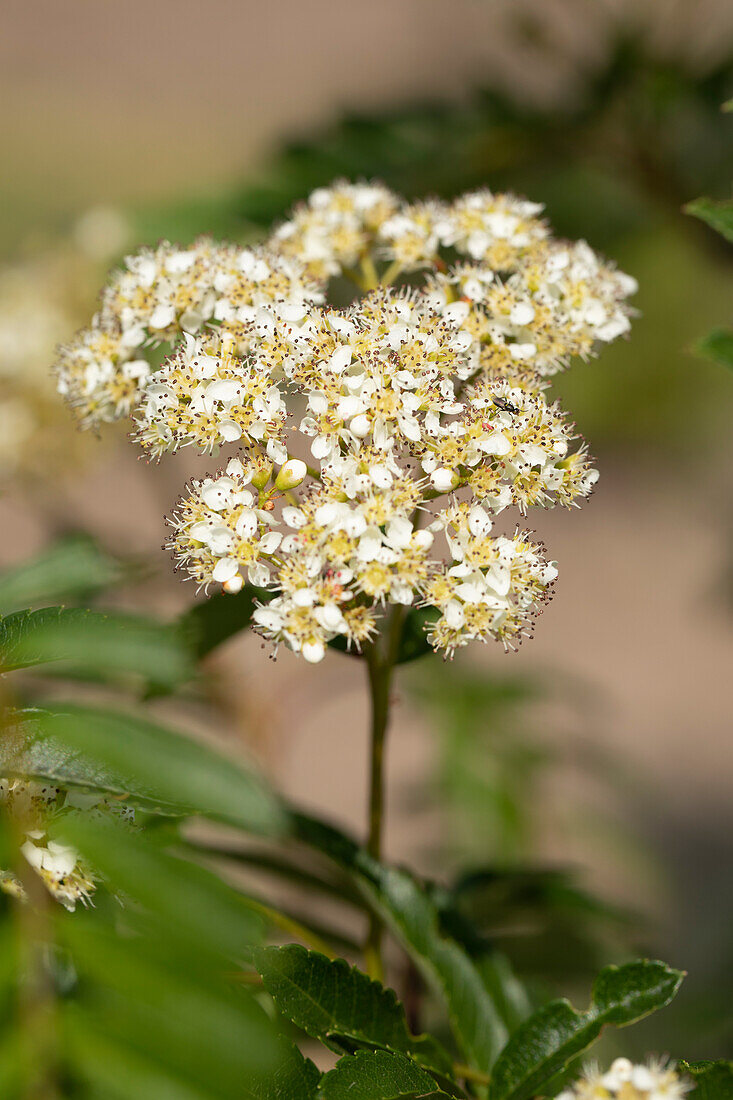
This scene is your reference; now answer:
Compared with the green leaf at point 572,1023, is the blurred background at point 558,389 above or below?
above

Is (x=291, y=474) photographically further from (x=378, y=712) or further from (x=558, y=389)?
(x=558, y=389)

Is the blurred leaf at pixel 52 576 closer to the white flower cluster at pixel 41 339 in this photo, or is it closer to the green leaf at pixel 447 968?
the green leaf at pixel 447 968

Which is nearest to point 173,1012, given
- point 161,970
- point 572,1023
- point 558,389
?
point 161,970

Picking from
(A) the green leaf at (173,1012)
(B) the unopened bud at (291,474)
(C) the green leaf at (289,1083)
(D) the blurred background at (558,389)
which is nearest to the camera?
(A) the green leaf at (173,1012)

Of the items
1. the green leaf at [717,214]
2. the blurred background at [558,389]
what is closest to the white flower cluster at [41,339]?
the blurred background at [558,389]

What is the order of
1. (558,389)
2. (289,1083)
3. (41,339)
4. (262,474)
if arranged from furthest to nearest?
1. (558,389)
2. (41,339)
3. (262,474)
4. (289,1083)

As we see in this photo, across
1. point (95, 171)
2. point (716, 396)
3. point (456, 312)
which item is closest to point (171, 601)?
point (456, 312)

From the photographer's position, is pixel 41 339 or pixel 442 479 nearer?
pixel 442 479

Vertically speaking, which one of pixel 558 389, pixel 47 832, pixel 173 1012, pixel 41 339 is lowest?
pixel 173 1012
